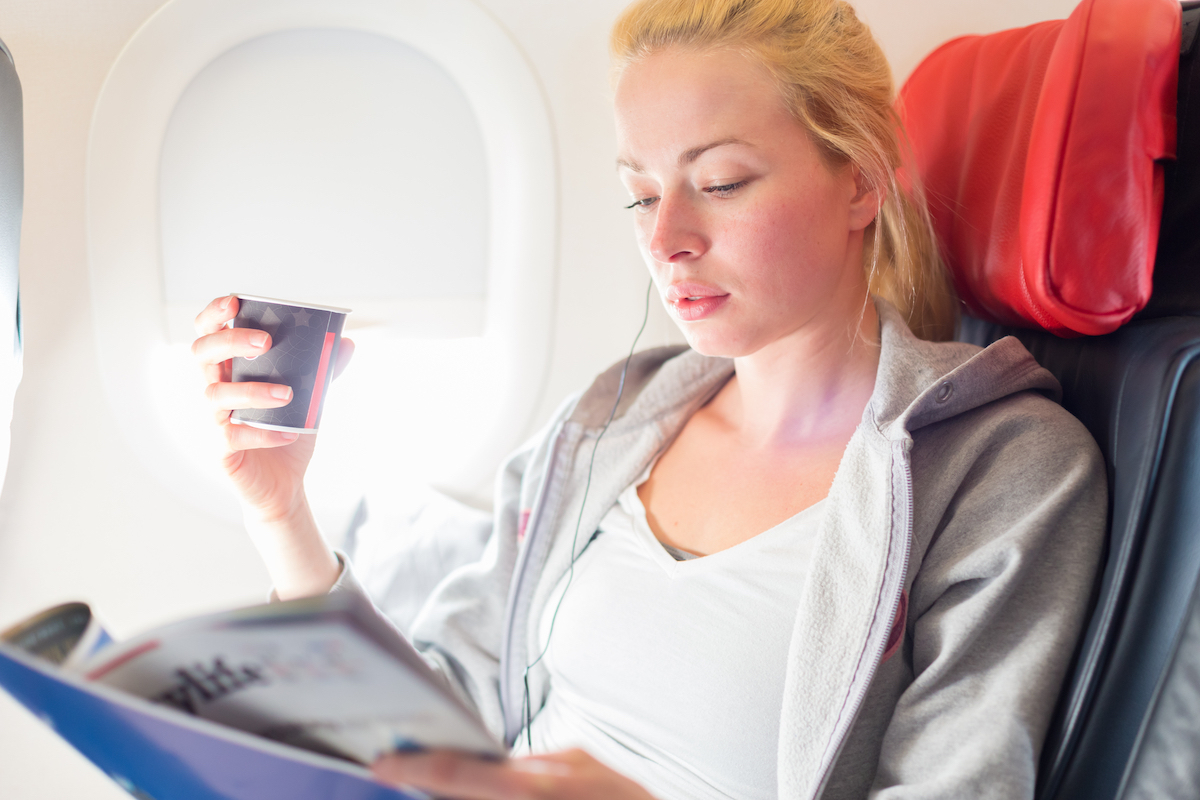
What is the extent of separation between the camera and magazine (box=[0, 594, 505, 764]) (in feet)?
1.35

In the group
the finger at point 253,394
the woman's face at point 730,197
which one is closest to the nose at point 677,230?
the woman's face at point 730,197

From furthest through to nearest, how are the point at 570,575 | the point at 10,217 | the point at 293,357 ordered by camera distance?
1. the point at 10,217
2. the point at 570,575
3. the point at 293,357

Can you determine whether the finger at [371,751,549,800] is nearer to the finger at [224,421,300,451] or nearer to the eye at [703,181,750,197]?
the finger at [224,421,300,451]

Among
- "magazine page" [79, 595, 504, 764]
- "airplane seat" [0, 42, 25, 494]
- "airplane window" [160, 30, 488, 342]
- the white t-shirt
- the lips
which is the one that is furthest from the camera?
"airplane window" [160, 30, 488, 342]

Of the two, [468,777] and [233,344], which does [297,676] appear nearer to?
[468,777]

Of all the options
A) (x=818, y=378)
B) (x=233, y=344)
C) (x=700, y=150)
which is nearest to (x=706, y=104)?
(x=700, y=150)

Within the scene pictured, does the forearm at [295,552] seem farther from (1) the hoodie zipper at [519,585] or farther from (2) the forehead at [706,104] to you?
(2) the forehead at [706,104]

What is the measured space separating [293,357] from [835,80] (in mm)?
719

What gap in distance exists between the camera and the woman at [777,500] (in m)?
0.76

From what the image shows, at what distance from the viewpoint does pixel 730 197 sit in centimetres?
92

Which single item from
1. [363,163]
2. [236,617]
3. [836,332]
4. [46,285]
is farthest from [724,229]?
[46,285]

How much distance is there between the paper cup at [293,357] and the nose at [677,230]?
1.23 ft

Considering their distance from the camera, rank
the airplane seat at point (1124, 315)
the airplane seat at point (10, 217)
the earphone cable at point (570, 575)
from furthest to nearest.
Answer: the airplane seat at point (10, 217) < the earphone cable at point (570, 575) < the airplane seat at point (1124, 315)

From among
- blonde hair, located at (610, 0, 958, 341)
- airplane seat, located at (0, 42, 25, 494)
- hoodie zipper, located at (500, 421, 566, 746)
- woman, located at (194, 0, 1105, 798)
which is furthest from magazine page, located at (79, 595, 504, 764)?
airplane seat, located at (0, 42, 25, 494)
